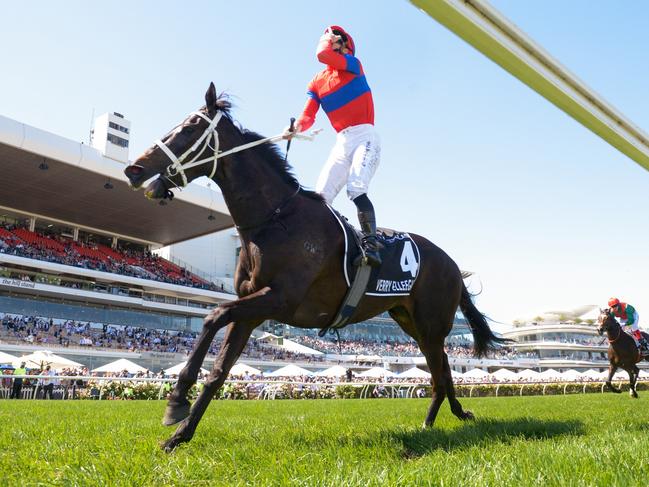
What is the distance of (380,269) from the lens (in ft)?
16.7

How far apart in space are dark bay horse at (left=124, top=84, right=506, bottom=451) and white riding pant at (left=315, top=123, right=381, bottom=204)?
0.35 meters

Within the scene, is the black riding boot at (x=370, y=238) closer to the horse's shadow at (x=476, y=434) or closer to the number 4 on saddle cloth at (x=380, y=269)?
the number 4 on saddle cloth at (x=380, y=269)

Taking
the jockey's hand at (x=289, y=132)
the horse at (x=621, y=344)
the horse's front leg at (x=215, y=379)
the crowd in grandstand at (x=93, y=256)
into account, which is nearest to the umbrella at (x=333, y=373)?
the crowd in grandstand at (x=93, y=256)

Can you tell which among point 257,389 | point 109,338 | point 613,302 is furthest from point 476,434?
point 109,338

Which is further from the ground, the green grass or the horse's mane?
the horse's mane

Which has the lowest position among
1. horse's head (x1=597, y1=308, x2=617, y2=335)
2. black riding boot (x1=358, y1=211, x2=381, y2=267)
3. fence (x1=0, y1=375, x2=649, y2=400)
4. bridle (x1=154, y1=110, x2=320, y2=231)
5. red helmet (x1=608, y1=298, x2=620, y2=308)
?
fence (x1=0, y1=375, x2=649, y2=400)

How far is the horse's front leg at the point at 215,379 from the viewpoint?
3.60m

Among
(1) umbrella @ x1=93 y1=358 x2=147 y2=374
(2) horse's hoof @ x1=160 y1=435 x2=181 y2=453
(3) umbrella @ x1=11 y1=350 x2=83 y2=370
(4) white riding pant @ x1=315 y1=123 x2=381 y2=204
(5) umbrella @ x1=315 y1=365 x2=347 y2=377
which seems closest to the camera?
(2) horse's hoof @ x1=160 y1=435 x2=181 y2=453

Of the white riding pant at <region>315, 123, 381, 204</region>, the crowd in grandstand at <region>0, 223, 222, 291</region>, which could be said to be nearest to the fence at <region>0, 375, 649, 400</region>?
the white riding pant at <region>315, 123, 381, 204</region>

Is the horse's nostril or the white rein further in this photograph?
the white rein

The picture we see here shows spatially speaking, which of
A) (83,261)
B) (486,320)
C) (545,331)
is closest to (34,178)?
(83,261)

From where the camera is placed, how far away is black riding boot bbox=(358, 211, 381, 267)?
4.81 meters

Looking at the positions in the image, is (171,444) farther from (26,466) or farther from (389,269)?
(389,269)

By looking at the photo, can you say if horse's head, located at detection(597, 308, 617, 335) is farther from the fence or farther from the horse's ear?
the horse's ear
